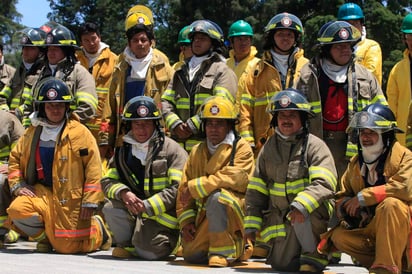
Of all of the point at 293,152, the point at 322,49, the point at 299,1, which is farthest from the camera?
the point at 299,1

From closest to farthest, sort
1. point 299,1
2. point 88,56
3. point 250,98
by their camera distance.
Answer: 1. point 250,98
2. point 88,56
3. point 299,1

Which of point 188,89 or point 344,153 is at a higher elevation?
Answer: point 188,89

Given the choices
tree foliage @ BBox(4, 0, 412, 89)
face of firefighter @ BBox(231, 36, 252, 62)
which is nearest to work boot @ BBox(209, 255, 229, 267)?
face of firefighter @ BBox(231, 36, 252, 62)

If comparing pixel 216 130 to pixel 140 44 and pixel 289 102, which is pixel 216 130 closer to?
pixel 289 102

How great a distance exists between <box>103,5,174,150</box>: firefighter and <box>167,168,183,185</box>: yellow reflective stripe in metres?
1.44

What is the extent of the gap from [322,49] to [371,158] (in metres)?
1.76

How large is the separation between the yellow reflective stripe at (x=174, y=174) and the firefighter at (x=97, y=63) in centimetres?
179

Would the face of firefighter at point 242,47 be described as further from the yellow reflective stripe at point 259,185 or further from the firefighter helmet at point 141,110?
the yellow reflective stripe at point 259,185

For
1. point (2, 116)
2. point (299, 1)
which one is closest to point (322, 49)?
point (2, 116)

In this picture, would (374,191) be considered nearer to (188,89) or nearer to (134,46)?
(188,89)

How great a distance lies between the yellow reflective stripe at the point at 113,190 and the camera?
7.94 meters

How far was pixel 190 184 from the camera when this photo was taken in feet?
24.8

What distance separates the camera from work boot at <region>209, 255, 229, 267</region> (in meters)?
7.39

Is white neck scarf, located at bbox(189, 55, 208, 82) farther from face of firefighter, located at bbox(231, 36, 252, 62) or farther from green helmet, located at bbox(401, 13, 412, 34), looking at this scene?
green helmet, located at bbox(401, 13, 412, 34)
